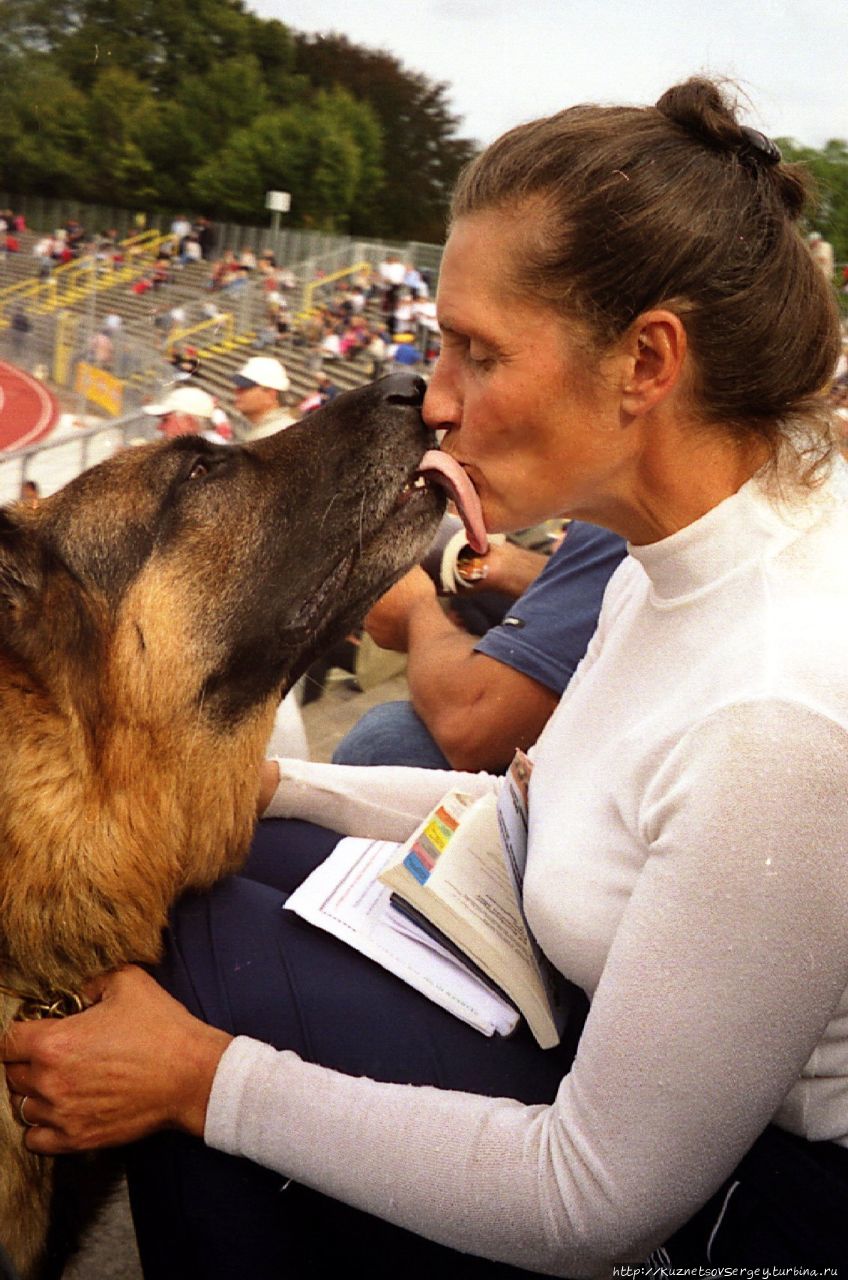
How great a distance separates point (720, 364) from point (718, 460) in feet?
0.54

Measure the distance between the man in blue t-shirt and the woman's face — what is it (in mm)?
750

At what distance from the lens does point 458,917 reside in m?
1.92

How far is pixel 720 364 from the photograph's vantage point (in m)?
1.74

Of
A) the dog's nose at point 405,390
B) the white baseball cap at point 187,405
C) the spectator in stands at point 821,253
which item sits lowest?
the white baseball cap at point 187,405

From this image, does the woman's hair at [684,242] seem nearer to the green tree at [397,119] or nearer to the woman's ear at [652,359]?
the woman's ear at [652,359]

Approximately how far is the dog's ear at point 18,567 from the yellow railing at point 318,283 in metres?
23.5

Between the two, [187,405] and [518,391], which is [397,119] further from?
[518,391]

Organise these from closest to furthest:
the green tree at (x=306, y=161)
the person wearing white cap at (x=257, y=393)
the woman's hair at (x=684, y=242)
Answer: the woman's hair at (x=684, y=242) < the person wearing white cap at (x=257, y=393) < the green tree at (x=306, y=161)

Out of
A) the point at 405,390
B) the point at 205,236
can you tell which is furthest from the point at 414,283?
the point at 405,390

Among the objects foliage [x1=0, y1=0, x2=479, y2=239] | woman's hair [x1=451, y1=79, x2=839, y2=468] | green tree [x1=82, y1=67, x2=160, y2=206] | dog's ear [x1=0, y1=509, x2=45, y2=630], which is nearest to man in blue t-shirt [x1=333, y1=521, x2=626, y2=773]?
woman's hair [x1=451, y1=79, x2=839, y2=468]

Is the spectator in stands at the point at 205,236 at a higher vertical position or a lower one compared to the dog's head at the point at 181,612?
lower

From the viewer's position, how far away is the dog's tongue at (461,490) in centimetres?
195

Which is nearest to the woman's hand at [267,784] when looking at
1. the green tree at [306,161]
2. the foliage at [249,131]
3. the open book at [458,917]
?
the open book at [458,917]

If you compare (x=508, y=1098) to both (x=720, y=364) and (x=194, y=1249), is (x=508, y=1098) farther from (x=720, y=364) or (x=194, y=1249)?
(x=720, y=364)
